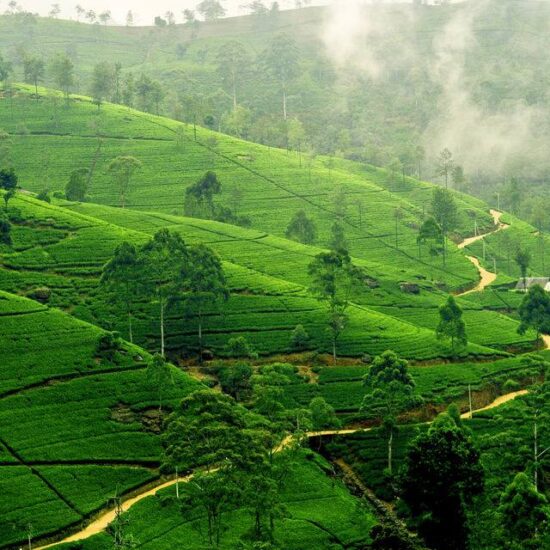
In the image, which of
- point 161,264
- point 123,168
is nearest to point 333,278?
point 161,264

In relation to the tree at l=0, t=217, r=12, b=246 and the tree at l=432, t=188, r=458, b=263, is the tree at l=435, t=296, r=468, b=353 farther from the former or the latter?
the tree at l=432, t=188, r=458, b=263

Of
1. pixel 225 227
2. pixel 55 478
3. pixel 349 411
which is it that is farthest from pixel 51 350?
pixel 225 227

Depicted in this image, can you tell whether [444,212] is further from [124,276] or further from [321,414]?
[321,414]

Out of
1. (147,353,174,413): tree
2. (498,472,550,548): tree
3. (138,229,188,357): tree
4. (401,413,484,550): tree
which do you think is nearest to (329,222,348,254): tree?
(138,229,188,357): tree

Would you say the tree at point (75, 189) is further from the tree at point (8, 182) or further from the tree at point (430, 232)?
the tree at point (430, 232)

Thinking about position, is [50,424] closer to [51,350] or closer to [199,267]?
[51,350]

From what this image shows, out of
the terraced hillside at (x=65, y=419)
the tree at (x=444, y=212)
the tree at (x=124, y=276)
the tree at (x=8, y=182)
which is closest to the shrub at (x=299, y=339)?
the terraced hillside at (x=65, y=419)
